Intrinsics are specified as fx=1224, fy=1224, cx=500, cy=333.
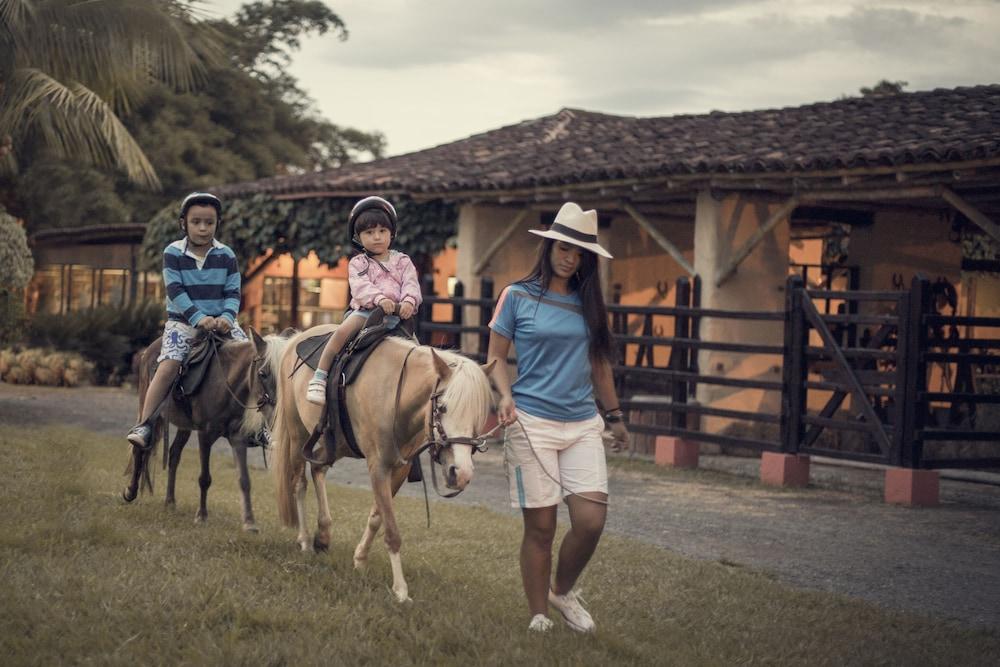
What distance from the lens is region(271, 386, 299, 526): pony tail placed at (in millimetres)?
7039

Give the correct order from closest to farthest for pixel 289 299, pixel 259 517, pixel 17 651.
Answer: pixel 17 651 < pixel 259 517 < pixel 289 299

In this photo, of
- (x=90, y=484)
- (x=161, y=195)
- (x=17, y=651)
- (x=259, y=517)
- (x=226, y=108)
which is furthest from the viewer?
(x=226, y=108)

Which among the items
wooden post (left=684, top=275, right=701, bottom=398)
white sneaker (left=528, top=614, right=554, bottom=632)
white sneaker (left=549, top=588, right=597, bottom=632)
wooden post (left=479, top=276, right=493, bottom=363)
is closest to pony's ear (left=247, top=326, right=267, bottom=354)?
white sneaker (left=549, top=588, right=597, bottom=632)

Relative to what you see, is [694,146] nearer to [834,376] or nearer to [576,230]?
[834,376]

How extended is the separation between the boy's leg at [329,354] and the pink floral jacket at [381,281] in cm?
12

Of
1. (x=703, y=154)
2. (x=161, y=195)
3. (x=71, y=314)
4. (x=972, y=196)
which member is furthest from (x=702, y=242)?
(x=161, y=195)

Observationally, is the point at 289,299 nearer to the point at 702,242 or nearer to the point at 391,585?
the point at 702,242

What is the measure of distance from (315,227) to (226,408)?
1154 centimetres

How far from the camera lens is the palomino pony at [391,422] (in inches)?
210

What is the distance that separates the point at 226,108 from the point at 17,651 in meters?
29.5

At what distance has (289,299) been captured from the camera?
86.0 ft

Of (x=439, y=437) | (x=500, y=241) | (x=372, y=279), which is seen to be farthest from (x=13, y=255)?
(x=439, y=437)

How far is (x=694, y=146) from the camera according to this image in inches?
577

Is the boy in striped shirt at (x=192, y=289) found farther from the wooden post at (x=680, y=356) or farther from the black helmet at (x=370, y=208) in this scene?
the wooden post at (x=680, y=356)
